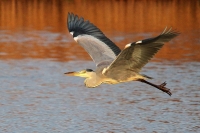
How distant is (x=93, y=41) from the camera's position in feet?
31.7

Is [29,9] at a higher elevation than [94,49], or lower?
lower

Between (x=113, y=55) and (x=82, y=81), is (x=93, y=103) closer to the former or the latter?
(x=82, y=81)

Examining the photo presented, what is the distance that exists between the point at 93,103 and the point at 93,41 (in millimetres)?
3206

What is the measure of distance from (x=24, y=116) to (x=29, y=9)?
17347mm

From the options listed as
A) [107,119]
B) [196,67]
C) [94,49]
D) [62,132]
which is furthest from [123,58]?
[196,67]

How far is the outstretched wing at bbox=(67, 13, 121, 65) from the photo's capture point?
30.6 feet

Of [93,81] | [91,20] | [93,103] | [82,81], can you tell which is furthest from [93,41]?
[91,20]

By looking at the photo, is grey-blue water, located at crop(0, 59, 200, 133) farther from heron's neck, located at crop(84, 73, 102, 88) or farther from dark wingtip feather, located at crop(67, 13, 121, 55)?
heron's neck, located at crop(84, 73, 102, 88)

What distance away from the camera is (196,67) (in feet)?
52.9

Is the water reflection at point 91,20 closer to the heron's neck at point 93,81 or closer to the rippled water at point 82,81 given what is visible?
the rippled water at point 82,81

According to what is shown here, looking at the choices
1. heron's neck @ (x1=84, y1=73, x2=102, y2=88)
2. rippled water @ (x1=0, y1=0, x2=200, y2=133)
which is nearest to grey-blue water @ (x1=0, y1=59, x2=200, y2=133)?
rippled water @ (x1=0, y1=0, x2=200, y2=133)

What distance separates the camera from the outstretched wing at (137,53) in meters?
7.63

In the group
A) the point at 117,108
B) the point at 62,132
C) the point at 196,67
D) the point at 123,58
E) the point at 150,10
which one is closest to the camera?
the point at 123,58

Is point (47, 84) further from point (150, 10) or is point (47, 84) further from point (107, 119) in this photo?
point (150, 10)
